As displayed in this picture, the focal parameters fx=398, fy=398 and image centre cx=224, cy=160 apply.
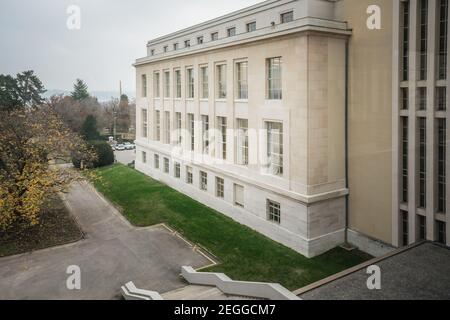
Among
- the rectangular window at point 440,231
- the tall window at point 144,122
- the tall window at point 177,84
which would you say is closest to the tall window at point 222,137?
the tall window at point 177,84

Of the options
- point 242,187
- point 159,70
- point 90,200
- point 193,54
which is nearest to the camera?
point 242,187

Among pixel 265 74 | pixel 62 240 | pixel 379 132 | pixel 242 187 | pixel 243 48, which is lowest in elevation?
pixel 62 240

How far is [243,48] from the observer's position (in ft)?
75.0

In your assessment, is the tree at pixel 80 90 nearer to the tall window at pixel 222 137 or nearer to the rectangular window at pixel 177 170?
the rectangular window at pixel 177 170

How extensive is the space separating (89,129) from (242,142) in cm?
3292

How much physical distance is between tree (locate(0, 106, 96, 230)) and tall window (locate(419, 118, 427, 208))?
1904 centimetres

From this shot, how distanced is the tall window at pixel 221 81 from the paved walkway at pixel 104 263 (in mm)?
9345

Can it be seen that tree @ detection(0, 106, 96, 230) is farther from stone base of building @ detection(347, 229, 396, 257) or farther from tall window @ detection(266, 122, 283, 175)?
stone base of building @ detection(347, 229, 396, 257)

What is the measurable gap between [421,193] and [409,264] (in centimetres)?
403

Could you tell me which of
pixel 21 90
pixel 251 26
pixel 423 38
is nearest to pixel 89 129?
pixel 21 90

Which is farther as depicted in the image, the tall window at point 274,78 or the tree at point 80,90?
the tree at point 80,90

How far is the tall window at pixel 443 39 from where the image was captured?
15992 mm
